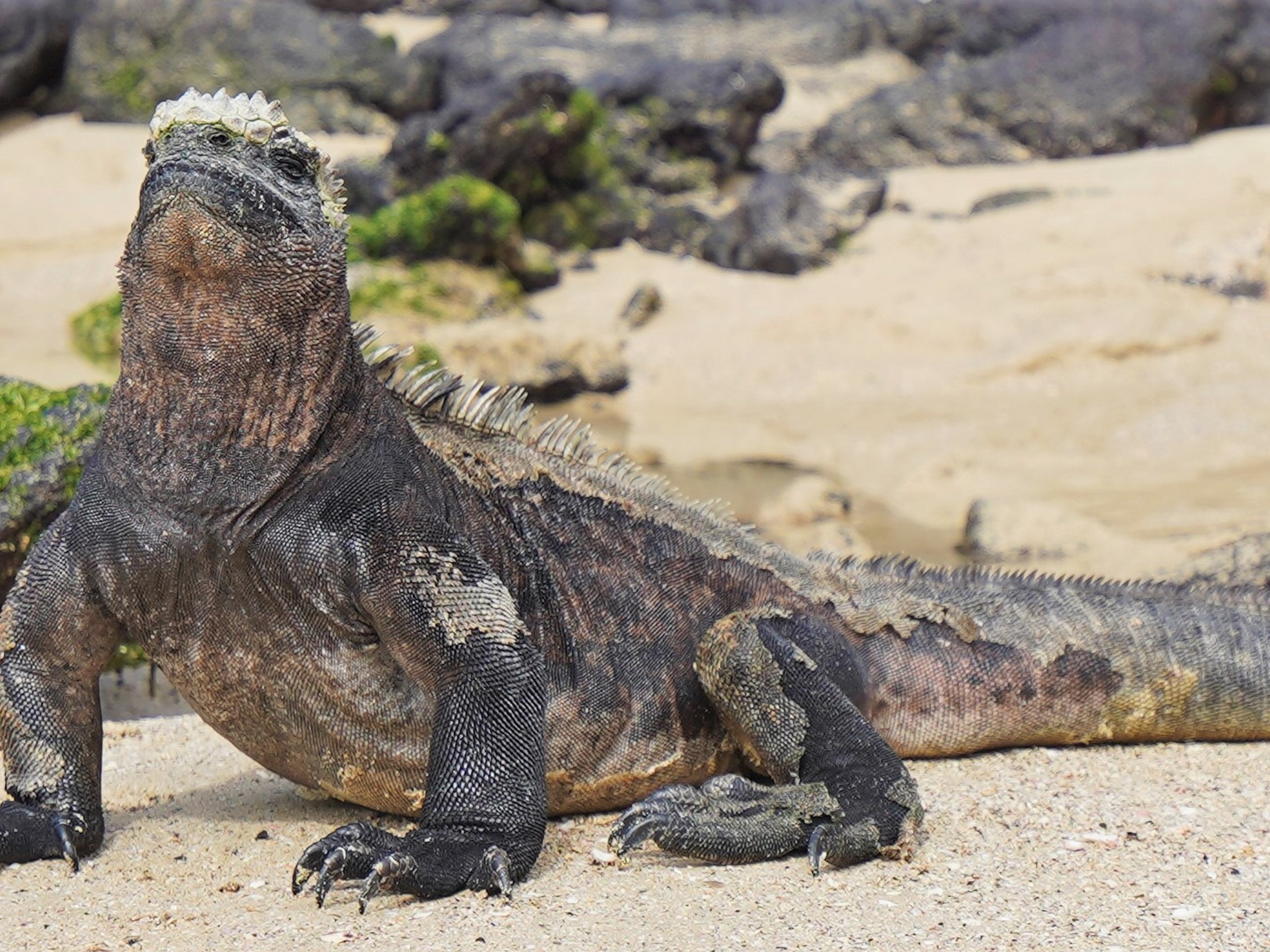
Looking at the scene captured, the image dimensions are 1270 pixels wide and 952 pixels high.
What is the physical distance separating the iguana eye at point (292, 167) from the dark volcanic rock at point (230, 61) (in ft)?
55.1

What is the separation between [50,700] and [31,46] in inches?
721

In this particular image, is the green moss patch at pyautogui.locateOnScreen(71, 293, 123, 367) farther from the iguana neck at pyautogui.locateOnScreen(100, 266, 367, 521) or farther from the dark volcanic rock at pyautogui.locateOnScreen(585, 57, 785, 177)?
the dark volcanic rock at pyautogui.locateOnScreen(585, 57, 785, 177)

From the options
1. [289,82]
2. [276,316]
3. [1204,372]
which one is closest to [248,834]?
[276,316]

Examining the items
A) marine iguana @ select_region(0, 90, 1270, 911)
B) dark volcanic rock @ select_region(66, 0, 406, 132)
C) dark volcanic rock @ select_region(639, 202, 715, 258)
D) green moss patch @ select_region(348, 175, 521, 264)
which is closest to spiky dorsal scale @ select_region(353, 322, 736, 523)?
marine iguana @ select_region(0, 90, 1270, 911)

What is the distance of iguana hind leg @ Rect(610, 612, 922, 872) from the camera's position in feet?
13.1

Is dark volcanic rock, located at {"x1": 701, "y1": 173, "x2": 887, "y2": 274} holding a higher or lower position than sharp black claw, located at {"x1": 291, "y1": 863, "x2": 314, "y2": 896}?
higher

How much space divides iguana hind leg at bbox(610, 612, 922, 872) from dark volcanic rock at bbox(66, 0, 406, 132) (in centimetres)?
1669

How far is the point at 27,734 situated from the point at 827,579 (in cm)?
236

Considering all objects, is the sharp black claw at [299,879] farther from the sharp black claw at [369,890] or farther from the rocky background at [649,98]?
the rocky background at [649,98]

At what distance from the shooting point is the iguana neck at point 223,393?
3.73 metres

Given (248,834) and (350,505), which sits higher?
(350,505)

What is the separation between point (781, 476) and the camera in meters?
10.6

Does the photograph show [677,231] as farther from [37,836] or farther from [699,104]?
[37,836]

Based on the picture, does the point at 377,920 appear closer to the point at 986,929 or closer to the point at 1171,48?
the point at 986,929
